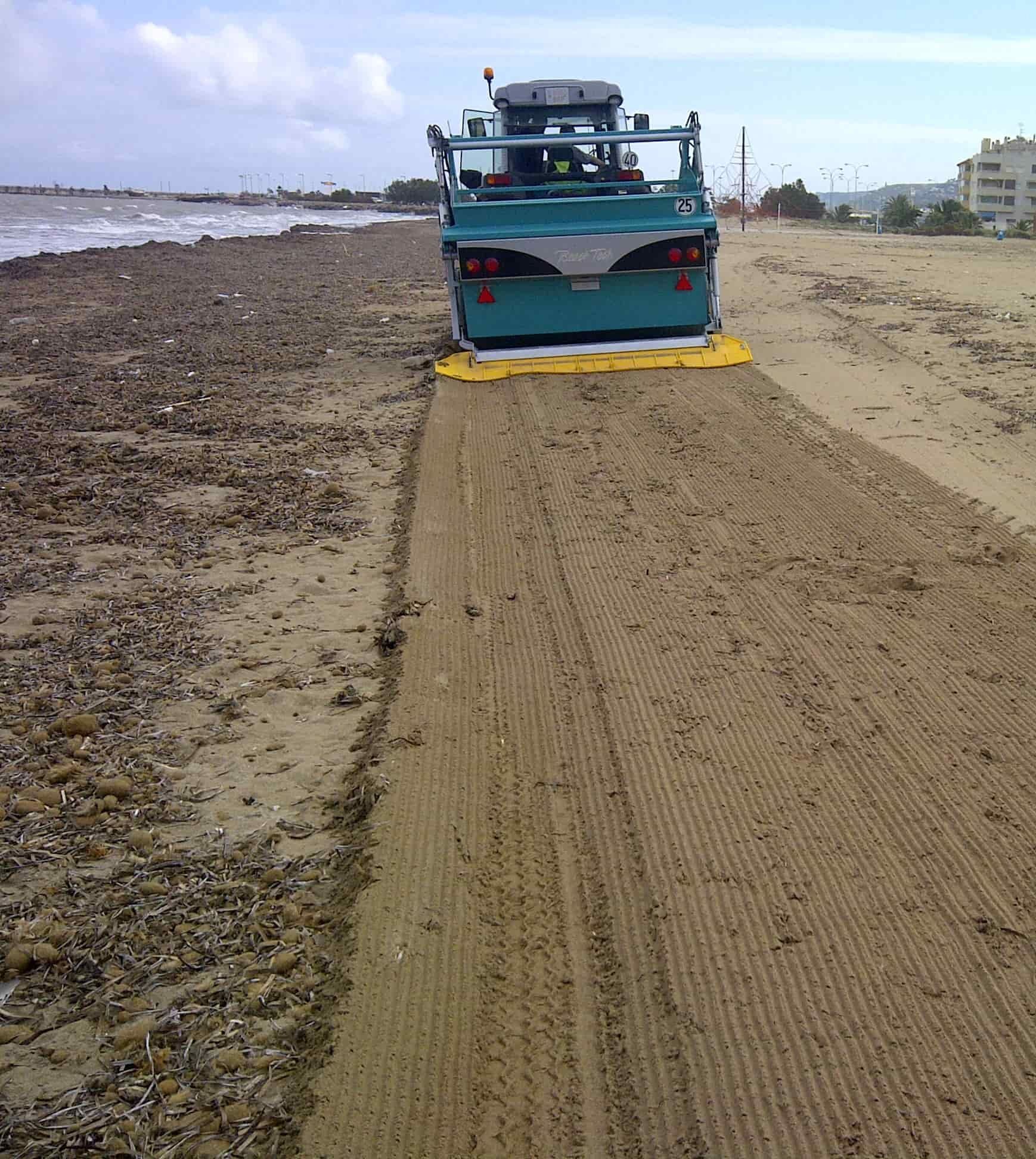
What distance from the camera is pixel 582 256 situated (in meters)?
10.8

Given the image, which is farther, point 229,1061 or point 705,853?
point 705,853

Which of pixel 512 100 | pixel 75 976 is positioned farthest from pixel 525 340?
pixel 75 976

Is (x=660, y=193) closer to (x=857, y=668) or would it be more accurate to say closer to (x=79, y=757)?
(x=857, y=668)

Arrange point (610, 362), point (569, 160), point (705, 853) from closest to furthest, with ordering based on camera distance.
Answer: point (705, 853)
point (610, 362)
point (569, 160)

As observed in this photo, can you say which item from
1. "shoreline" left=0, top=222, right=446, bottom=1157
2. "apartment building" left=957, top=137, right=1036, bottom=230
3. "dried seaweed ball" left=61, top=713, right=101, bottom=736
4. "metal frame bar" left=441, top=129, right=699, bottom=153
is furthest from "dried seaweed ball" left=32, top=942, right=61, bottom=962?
"apartment building" left=957, top=137, right=1036, bottom=230

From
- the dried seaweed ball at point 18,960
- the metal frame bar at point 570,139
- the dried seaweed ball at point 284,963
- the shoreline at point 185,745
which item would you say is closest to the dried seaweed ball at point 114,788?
the shoreline at point 185,745

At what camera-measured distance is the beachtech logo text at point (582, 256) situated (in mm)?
10742

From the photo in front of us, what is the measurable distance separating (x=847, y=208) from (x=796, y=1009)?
213ft

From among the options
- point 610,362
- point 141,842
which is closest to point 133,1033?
point 141,842

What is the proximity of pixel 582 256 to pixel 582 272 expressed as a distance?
0.17 meters

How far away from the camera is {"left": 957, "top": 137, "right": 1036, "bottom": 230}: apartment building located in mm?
92250

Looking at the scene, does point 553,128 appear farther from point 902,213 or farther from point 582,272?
point 902,213

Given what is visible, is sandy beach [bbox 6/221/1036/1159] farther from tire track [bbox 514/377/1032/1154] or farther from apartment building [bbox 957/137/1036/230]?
apartment building [bbox 957/137/1036/230]

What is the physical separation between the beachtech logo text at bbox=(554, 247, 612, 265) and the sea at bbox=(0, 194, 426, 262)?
88.5 feet
